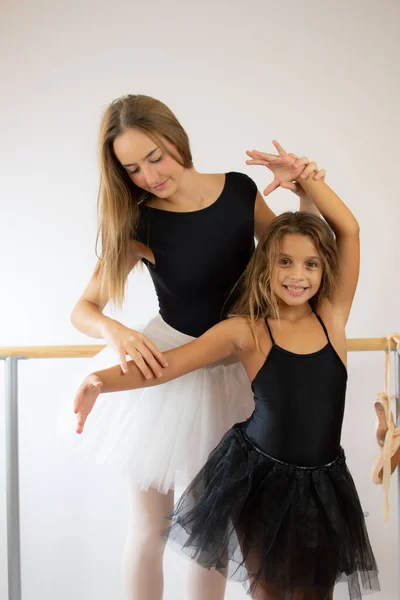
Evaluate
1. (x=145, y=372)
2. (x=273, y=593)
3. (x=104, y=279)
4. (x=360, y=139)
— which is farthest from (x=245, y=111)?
(x=273, y=593)

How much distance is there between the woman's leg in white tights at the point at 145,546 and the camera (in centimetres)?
142

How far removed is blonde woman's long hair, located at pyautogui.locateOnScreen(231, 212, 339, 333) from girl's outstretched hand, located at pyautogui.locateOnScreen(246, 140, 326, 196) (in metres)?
0.06

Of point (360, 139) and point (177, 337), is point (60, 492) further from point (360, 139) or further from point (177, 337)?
point (360, 139)

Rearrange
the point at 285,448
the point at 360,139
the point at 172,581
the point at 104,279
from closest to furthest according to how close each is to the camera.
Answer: the point at 285,448 < the point at 104,279 < the point at 360,139 < the point at 172,581

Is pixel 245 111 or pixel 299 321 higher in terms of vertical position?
pixel 245 111

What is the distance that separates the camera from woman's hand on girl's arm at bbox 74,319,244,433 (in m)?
1.22

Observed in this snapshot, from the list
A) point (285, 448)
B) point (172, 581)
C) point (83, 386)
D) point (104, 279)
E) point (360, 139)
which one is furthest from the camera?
point (172, 581)

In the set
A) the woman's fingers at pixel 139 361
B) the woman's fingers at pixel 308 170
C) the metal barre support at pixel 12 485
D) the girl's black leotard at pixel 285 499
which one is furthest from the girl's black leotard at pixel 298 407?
the metal barre support at pixel 12 485

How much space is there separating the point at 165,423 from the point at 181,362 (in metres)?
0.17

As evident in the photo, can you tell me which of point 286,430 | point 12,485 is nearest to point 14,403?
point 12,485

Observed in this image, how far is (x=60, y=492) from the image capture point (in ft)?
7.63

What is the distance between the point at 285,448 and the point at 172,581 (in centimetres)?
117

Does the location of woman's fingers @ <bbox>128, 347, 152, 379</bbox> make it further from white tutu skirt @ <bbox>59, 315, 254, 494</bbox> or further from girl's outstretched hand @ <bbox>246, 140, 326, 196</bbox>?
girl's outstretched hand @ <bbox>246, 140, 326, 196</bbox>

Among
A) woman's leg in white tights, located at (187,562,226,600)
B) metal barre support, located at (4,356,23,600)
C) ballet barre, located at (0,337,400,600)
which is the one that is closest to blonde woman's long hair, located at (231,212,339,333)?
ballet barre, located at (0,337,400,600)
